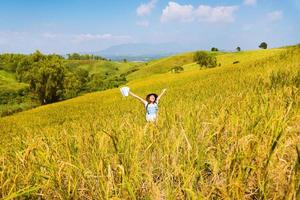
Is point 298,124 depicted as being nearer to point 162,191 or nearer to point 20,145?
point 162,191

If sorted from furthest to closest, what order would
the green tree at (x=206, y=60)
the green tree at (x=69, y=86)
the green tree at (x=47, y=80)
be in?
the green tree at (x=206, y=60) → the green tree at (x=69, y=86) → the green tree at (x=47, y=80)

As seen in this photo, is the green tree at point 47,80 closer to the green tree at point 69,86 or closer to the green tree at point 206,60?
the green tree at point 69,86

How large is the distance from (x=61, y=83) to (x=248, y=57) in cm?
4603

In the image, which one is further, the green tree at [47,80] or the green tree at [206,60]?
the green tree at [206,60]

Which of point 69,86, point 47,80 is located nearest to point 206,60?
point 69,86

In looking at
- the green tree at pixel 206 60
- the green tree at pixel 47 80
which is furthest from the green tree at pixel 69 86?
the green tree at pixel 206 60

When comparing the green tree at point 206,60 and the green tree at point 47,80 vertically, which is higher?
the green tree at point 206,60

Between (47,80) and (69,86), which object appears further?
(69,86)

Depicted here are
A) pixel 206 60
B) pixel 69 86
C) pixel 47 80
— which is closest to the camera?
pixel 47 80

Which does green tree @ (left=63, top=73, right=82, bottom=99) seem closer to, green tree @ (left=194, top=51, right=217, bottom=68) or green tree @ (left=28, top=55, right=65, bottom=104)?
green tree @ (left=28, top=55, right=65, bottom=104)

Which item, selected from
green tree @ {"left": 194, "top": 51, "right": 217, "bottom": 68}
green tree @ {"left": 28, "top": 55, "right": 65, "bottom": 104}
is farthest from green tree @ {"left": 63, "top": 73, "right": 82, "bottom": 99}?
green tree @ {"left": 194, "top": 51, "right": 217, "bottom": 68}

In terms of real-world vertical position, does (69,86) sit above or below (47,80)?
below

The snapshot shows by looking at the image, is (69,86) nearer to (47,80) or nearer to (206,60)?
(47,80)

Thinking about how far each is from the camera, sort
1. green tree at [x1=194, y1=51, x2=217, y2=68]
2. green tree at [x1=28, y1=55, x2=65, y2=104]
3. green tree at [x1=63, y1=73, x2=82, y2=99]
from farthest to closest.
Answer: green tree at [x1=194, y1=51, x2=217, y2=68] → green tree at [x1=63, y1=73, x2=82, y2=99] → green tree at [x1=28, y1=55, x2=65, y2=104]
